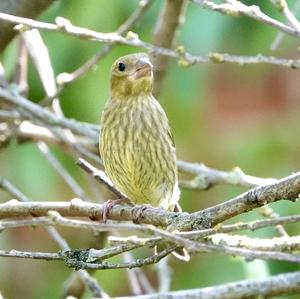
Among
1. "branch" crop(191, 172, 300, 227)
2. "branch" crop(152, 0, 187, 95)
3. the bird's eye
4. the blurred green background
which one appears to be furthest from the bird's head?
"branch" crop(191, 172, 300, 227)

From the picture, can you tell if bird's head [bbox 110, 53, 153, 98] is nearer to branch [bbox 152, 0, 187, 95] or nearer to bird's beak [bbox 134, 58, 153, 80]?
bird's beak [bbox 134, 58, 153, 80]

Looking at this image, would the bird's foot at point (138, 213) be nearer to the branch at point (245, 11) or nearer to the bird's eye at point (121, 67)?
the branch at point (245, 11)

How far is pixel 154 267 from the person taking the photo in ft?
17.5

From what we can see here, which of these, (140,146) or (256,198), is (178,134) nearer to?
(140,146)

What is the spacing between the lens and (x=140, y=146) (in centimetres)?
548

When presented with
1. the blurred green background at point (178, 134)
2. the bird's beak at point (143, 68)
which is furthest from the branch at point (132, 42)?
the blurred green background at point (178, 134)

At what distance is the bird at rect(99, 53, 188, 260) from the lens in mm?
5438

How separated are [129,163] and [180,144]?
9.87ft

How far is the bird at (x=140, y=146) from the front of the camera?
5.44 metres

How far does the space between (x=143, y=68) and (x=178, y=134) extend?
91.7 inches

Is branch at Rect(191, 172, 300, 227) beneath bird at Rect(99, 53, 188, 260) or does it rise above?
beneath

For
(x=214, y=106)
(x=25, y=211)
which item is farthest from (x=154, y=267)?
(x=214, y=106)

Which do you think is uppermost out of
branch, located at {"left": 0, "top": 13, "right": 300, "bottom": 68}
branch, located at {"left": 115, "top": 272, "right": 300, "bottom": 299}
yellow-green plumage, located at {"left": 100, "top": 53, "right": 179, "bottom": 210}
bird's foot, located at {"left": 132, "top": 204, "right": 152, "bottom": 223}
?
branch, located at {"left": 0, "top": 13, "right": 300, "bottom": 68}

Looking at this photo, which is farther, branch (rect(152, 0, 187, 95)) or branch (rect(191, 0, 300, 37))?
branch (rect(152, 0, 187, 95))
